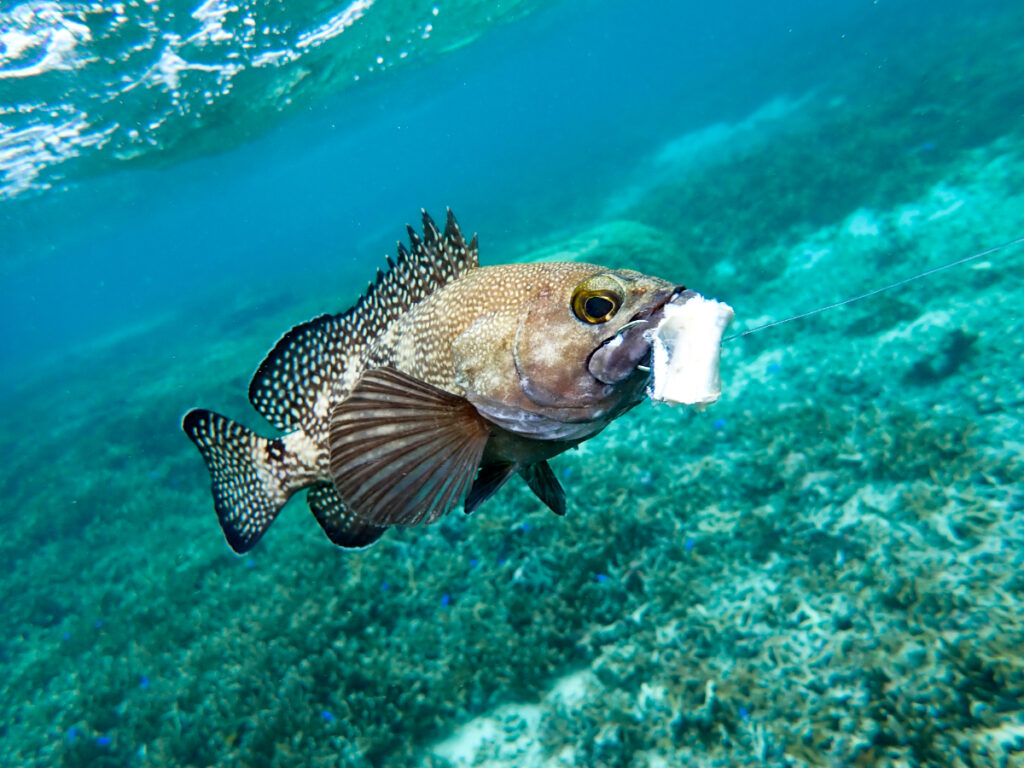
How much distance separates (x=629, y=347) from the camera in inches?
71.3

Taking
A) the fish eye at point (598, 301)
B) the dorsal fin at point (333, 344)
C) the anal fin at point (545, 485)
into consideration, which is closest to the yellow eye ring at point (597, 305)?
the fish eye at point (598, 301)

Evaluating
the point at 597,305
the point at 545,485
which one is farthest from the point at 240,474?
the point at 597,305

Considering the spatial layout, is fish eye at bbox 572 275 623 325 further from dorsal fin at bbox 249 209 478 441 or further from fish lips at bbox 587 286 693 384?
dorsal fin at bbox 249 209 478 441

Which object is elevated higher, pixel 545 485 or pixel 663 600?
pixel 545 485

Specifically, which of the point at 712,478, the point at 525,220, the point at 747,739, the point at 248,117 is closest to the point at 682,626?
the point at 747,739

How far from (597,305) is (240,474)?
2.38 metres

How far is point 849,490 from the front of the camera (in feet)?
22.5

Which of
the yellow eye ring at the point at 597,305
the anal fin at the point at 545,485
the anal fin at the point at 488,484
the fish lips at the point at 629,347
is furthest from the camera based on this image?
the anal fin at the point at 545,485

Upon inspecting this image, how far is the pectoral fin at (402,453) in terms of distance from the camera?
203cm

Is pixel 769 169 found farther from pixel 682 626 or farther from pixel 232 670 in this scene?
pixel 232 670

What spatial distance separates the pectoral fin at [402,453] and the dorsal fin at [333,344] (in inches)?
32.0

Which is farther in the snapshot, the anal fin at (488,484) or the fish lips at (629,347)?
the anal fin at (488,484)

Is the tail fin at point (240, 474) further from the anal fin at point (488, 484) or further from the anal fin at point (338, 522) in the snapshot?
the anal fin at point (488, 484)

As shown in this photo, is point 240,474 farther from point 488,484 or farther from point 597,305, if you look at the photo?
point 597,305
